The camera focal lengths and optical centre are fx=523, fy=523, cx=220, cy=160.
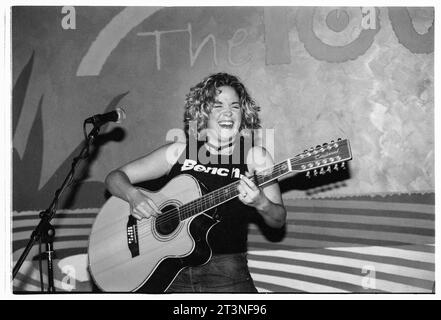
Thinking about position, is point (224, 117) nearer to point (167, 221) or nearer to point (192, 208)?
point (192, 208)

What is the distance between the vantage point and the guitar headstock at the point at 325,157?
271 centimetres

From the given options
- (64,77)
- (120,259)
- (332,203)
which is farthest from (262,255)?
(64,77)

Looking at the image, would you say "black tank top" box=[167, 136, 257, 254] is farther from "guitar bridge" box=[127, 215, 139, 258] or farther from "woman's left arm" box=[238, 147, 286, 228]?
"guitar bridge" box=[127, 215, 139, 258]

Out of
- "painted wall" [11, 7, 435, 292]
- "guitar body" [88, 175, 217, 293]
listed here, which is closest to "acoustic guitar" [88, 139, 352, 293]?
"guitar body" [88, 175, 217, 293]

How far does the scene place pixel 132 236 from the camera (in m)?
3.22

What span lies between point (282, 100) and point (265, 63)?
274mm

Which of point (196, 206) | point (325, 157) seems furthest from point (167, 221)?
point (325, 157)

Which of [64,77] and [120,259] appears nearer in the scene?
[120,259]

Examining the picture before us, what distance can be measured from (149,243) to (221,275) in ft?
1.56

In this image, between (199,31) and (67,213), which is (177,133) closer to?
(199,31)

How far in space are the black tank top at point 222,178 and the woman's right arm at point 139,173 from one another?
0.07 m

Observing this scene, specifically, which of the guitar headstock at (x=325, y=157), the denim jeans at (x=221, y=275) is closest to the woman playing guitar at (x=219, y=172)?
the denim jeans at (x=221, y=275)

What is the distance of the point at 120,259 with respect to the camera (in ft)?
10.6

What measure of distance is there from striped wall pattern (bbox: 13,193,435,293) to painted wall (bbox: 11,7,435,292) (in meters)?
0.02
